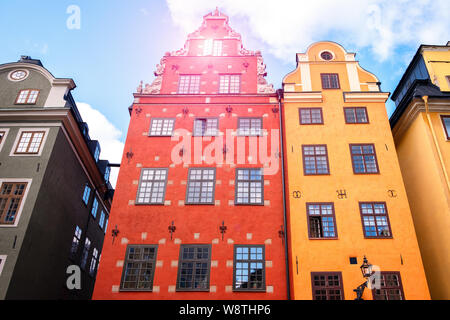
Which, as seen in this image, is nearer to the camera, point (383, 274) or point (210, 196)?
point (383, 274)

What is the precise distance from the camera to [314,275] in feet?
52.6

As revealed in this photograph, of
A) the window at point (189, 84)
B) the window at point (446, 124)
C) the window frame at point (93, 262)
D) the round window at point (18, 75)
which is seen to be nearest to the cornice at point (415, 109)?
the window at point (446, 124)

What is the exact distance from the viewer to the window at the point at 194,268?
16.2m

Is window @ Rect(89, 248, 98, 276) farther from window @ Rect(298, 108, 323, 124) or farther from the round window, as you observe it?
window @ Rect(298, 108, 323, 124)

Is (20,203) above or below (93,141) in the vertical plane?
below

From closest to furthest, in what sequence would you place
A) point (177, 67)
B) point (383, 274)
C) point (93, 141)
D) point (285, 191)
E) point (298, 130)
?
point (383, 274), point (285, 191), point (298, 130), point (177, 67), point (93, 141)

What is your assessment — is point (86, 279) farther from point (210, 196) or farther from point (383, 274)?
point (383, 274)

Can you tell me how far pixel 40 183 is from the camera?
1836 centimetres

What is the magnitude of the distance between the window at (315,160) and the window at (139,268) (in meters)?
8.24

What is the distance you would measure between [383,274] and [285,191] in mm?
5597

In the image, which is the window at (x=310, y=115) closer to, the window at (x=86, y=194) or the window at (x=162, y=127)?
the window at (x=162, y=127)

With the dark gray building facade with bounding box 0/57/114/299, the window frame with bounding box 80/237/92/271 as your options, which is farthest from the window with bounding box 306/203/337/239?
the window frame with bounding box 80/237/92/271

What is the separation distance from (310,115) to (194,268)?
1008cm
